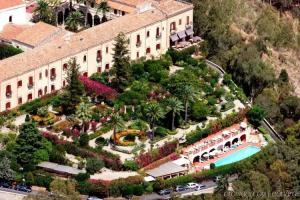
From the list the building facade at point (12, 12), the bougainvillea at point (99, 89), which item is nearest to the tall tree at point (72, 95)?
the bougainvillea at point (99, 89)

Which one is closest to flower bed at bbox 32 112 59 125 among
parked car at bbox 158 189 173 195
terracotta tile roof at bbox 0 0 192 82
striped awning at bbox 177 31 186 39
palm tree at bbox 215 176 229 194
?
terracotta tile roof at bbox 0 0 192 82

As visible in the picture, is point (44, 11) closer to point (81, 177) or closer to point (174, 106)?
point (174, 106)

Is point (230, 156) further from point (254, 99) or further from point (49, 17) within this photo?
point (49, 17)

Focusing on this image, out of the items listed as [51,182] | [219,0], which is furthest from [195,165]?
[219,0]

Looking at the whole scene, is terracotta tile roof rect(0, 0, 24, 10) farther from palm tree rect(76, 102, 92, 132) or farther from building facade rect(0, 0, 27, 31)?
palm tree rect(76, 102, 92, 132)

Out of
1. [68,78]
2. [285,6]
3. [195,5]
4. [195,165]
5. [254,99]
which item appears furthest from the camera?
[285,6]

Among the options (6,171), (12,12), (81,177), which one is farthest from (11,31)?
(81,177)
